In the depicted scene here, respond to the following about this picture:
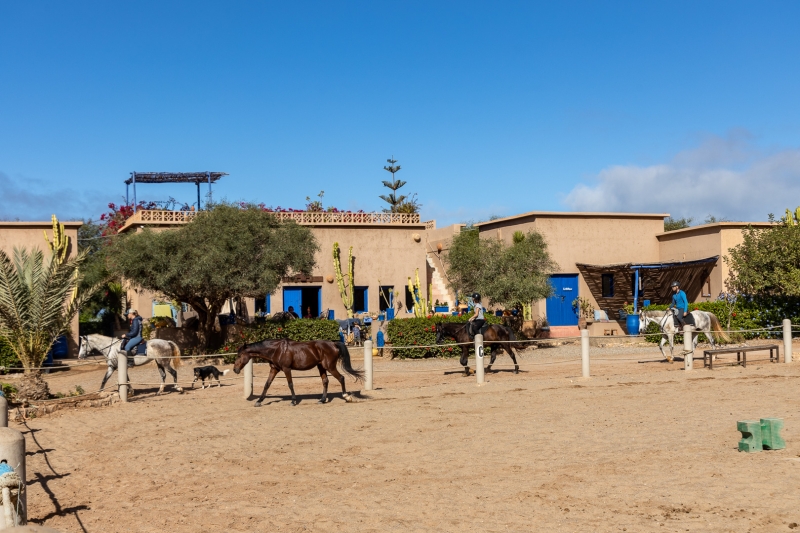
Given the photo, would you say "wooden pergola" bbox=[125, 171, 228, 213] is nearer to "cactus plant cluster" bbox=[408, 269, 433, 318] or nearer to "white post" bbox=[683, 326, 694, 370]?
"cactus plant cluster" bbox=[408, 269, 433, 318]

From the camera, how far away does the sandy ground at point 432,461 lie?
309 inches

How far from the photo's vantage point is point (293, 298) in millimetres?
33844

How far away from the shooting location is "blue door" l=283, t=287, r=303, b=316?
3372cm

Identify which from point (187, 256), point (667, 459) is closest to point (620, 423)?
point (667, 459)

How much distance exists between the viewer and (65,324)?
18453mm

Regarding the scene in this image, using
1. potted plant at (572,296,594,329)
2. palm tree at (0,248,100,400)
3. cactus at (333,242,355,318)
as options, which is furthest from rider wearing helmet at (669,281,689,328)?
cactus at (333,242,355,318)

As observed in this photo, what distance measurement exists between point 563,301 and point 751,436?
23796 mm

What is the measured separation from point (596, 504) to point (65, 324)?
547 inches

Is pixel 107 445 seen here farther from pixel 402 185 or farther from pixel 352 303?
pixel 402 185

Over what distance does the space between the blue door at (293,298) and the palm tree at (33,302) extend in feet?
51.7

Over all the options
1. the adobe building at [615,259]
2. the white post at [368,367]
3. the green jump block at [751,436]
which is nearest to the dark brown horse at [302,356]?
the white post at [368,367]

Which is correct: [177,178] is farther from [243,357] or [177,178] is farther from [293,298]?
[243,357]

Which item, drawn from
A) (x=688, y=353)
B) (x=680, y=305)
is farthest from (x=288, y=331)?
(x=688, y=353)

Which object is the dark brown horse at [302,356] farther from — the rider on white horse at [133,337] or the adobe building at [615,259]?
the adobe building at [615,259]
